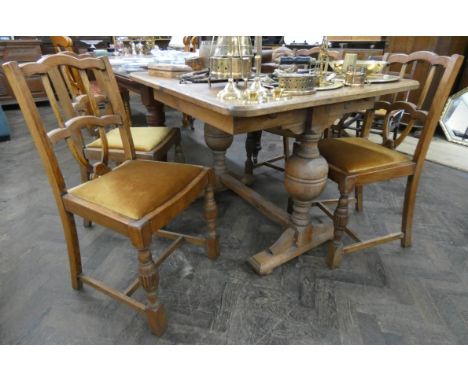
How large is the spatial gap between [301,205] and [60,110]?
114cm

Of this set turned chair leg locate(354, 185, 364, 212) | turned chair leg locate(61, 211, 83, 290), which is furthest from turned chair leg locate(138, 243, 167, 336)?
turned chair leg locate(354, 185, 364, 212)

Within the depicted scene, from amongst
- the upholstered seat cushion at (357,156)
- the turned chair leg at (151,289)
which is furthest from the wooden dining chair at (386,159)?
the turned chair leg at (151,289)

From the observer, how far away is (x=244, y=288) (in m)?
1.44

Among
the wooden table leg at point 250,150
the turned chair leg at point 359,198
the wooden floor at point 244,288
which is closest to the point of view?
the wooden floor at point 244,288

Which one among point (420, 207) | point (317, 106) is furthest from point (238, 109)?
point (420, 207)

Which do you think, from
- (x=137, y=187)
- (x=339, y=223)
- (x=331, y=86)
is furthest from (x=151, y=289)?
(x=331, y=86)

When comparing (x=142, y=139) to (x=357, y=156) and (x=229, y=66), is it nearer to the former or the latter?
(x=229, y=66)

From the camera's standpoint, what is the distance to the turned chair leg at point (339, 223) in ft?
4.58

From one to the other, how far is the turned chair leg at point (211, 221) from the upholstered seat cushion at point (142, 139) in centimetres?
47

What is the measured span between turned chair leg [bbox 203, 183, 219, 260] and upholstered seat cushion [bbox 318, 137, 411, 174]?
0.58m

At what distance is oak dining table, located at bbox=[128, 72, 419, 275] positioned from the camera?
1.06m

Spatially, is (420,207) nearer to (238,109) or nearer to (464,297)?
(464,297)

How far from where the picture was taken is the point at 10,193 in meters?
2.30

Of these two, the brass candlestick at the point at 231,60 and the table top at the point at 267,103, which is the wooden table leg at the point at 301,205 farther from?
the brass candlestick at the point at 231,60
